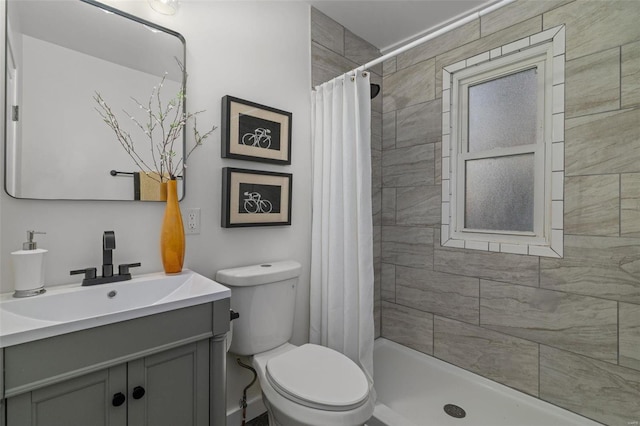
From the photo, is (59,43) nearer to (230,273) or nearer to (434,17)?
(230,273)

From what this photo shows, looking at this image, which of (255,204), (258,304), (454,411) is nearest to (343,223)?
(255,204)

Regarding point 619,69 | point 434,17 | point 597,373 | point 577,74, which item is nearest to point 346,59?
point 434,17

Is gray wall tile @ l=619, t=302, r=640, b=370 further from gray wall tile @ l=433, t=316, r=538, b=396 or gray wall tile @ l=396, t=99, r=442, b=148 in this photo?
gray wall tile @ l=396, t=99, r=442, b=148

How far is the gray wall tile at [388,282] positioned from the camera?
7.84ft

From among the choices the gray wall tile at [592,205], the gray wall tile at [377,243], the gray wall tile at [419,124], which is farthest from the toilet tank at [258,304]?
the gray wall tile at [592,205]

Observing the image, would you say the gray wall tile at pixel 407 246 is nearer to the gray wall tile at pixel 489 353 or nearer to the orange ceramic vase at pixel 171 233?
the gray wall tile at pixel 489 353

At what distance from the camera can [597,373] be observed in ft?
4.94

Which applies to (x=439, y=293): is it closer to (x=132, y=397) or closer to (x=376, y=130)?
(x=376, y=130)

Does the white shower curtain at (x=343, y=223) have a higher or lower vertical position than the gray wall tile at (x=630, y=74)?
lower

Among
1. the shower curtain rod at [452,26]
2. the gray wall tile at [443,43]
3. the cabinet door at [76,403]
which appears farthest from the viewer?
the gray wall tile at [443,43]

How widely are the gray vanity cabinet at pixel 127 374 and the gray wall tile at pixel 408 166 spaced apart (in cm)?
166

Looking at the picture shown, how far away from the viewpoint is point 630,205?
1.42 meters

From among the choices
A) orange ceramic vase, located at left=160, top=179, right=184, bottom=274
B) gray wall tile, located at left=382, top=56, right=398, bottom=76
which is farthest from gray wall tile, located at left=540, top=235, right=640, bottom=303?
orange ceramic vase, located at left=160, top=179, right=184, bottom=274

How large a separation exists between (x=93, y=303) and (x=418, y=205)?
197cm
